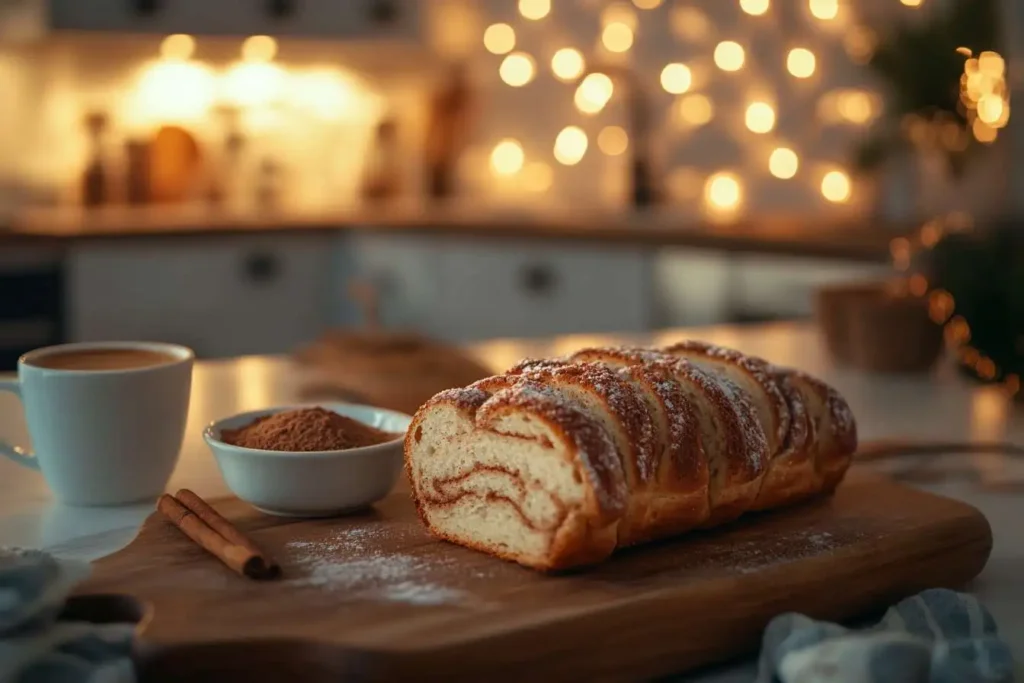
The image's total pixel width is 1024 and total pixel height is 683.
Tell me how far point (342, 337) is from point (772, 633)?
→ 3.54ft

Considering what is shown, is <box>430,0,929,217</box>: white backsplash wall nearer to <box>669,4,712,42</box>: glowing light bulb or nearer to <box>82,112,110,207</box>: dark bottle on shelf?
<box>669,4,712,42</box>: glowing light bulb

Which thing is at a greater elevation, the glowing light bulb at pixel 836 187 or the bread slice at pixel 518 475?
the glowing light bulb at pixel 836 187

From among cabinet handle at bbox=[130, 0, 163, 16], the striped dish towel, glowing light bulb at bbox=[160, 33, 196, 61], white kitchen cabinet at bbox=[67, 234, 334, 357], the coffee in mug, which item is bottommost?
white kitchen cabinet at bbox=[67, 234, 334, 357]

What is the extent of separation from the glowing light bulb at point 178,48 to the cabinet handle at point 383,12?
25.2 inches

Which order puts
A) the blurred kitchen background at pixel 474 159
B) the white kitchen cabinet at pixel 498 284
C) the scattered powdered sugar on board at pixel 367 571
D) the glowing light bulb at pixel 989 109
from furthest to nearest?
the white kitchen cabinet at pixel 498 284 → the blurred kitchen background at pixel 474 159 → the glowing light bulb at pixel 989 109 → the scattered powdered sugar on board at pixel 367 571

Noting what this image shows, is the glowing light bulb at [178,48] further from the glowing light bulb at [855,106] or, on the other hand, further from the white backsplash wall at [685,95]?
the glowing light bulb at [855,106]

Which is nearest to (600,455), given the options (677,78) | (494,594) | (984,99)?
(494,594)

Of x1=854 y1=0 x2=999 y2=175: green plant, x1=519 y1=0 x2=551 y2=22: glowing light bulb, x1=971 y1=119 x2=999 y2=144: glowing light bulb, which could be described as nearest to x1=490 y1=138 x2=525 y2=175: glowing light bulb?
x1=519 y1=0 x2=551 y2=22: glowing light bulb

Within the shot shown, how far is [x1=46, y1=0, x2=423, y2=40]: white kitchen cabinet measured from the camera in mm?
3969

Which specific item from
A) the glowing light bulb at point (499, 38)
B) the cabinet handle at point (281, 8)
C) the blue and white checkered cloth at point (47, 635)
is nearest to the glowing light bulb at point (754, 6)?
the glowing light bulb at point (499, 38)

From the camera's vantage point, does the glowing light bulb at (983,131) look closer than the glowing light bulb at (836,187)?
Yes

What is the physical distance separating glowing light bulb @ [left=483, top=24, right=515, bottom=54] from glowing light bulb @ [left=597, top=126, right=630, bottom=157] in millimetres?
536

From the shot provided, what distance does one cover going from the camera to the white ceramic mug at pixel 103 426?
107cm

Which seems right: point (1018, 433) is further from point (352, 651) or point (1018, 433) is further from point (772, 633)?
point (352, 651)
